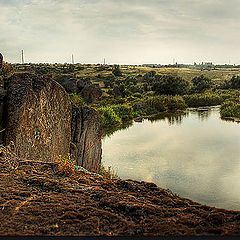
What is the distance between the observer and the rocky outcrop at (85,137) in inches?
585

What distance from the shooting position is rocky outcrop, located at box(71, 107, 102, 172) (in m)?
14.9

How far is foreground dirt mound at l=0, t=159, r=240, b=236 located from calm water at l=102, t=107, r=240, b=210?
9.45m

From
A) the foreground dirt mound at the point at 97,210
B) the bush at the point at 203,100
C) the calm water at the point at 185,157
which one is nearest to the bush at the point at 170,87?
the bush at the point at 203,100

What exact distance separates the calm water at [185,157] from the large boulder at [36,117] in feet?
20.9

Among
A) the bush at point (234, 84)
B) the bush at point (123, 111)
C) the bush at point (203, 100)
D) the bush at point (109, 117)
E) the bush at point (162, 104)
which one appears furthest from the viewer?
the bush at point (234, 84)

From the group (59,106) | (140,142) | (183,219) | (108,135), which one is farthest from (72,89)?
(183,219)

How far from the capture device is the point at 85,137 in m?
15.3

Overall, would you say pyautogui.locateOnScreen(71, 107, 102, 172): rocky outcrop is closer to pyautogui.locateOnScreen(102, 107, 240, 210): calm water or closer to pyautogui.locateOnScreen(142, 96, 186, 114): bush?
pyautogui.locateOnScreen(102, 107, 240, 210): calm water

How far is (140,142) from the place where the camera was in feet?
98.7

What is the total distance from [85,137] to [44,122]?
3.05 m

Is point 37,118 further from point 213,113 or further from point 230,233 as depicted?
point 213,113

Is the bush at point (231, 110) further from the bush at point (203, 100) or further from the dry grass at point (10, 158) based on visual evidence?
the dry grass at point (10, 158)

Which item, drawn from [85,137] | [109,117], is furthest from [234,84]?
[85,137]

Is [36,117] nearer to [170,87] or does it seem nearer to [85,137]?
[85,137]
